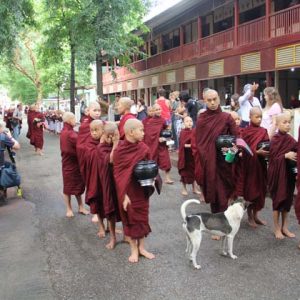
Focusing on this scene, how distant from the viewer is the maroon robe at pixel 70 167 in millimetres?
6844

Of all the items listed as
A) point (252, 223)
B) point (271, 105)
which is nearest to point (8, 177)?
point (252, 223)

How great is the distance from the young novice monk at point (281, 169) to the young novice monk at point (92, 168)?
2.13m

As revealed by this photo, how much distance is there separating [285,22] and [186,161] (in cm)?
922

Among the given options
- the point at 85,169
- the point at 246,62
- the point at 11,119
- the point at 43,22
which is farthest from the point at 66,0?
the point at 85,169

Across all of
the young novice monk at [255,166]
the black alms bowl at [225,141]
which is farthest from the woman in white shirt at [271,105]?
the black alms bowl at [225,141]

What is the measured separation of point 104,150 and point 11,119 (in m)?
16.1

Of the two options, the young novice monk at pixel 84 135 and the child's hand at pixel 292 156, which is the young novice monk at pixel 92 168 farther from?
the child's hand at pixel 292 156

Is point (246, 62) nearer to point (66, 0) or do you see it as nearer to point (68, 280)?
point (66, 0)

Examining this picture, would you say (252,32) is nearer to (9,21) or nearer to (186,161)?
(9,21)

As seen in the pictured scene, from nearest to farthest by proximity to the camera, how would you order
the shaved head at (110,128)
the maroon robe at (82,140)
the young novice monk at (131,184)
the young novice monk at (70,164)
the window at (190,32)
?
the young novice monk at (131,184)
the shaved head at (110,128)
the maroon robe at (82,140)
the young novice monk at (70,164)
the window at (190,32)

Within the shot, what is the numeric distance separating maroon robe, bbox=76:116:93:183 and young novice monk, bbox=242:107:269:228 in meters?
2.10

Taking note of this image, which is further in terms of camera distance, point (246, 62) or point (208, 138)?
point (246, 62)

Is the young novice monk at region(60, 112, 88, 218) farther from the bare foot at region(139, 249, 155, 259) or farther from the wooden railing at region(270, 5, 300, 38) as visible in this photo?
the wooden railing at region(270, 5, 300, 38)

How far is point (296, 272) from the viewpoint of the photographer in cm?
454
